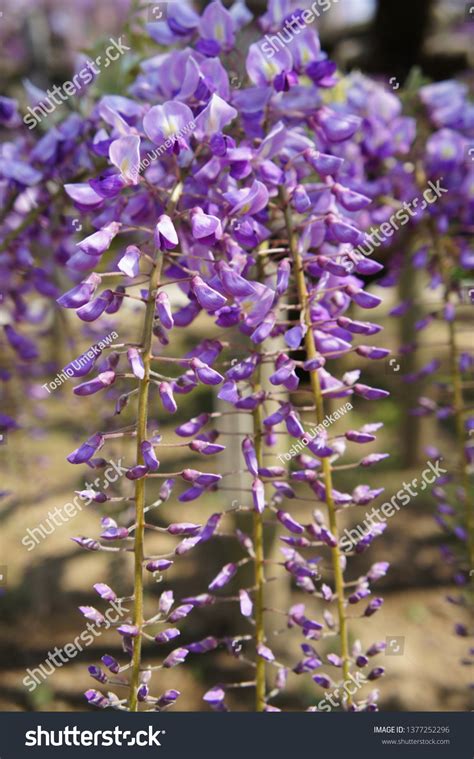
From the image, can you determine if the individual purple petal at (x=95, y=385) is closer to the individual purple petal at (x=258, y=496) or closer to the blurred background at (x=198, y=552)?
the individual purple petal at (x=258, y=496)

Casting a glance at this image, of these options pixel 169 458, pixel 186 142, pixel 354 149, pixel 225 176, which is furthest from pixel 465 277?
pixel 169 458

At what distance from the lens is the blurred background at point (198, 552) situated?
Result: 227cm

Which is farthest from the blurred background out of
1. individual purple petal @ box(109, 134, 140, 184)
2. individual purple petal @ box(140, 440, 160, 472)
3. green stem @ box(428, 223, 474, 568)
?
individual purple petal @ box(140, 440, 160, 472)

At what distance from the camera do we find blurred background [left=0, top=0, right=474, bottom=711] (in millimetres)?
2273

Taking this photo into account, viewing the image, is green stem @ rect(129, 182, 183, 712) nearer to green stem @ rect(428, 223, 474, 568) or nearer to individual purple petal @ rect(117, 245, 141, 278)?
individual purple petal @ rect(117, 245, 141, 278)

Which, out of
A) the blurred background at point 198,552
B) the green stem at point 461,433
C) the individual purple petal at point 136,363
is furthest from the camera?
the blurred background at point 198,552

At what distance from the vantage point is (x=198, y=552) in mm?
3357

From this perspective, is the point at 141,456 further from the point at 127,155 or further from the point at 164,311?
the point at 127,155

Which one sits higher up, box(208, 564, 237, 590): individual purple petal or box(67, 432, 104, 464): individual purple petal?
box(67, 432, 104, 464): individual purple petal

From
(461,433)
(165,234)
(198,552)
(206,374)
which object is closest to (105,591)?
(206,374)

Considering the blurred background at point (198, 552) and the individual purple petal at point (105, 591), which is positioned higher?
the blurred background at point (198, 552)

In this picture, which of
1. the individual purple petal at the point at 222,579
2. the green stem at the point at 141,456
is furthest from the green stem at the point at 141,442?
the individual purple petal at the point at 222,579

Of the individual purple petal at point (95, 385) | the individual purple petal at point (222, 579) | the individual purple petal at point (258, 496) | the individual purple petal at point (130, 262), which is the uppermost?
the individual purple petal at point (130, 262)

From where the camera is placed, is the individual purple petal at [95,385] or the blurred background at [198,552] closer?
the individual purple petal at [95,385]
